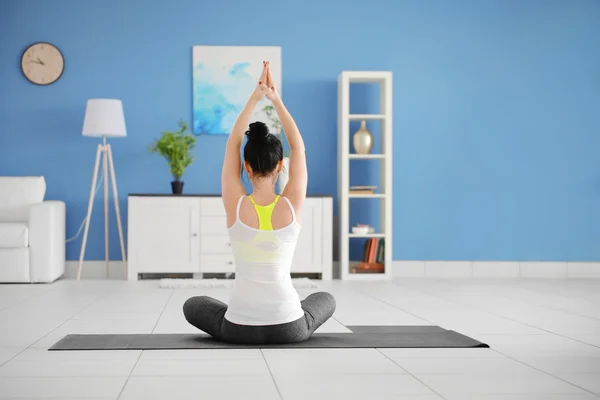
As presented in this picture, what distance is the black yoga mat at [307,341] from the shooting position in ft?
10.0

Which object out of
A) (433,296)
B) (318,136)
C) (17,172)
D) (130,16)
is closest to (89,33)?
(130,16)

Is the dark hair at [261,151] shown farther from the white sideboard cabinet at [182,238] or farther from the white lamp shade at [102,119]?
the white lamp shade at [102,119]

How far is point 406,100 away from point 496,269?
5.83 ft

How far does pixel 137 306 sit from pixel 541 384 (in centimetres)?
280

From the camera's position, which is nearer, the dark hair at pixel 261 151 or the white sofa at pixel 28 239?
the dark hair at pixel 261 151

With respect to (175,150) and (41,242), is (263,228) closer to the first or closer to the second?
(41,242)

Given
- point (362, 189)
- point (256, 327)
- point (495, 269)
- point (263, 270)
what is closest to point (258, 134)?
point (263, 270)

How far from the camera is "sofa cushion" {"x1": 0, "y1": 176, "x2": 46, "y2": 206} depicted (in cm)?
635

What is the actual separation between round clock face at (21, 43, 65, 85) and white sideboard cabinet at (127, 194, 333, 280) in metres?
1.40

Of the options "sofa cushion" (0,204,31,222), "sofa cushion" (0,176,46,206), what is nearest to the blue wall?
"sofa cushion" (0,176,46,206)

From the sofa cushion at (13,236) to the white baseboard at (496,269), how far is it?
3.22 m

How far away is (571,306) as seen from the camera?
4.75m

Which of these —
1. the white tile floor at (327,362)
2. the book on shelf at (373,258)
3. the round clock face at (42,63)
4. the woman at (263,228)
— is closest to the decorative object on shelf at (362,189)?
the book on shelf at (373,258)

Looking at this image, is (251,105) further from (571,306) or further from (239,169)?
(571,306)
